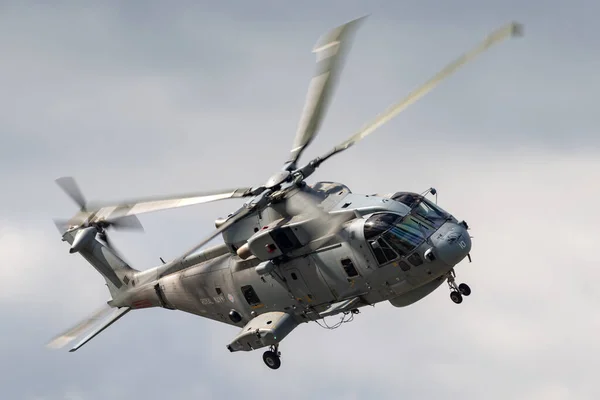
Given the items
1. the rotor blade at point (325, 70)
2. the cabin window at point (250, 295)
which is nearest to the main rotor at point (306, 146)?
the rotor blade at point (325, 70)

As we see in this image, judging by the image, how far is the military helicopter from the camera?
1508 inches

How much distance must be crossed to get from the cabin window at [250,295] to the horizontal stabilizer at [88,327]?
7540mm

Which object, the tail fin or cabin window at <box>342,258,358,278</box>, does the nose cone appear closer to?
cabin window at <box>342,258,358,278</box>

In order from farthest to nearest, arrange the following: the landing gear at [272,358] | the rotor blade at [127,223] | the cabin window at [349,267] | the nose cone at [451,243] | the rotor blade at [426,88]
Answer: the rotor blade at [127,223] → the landing gear at [272,358] → the cabin window at [349,267] → the nose cone at [451,243] → the rotor blade at [426,88]

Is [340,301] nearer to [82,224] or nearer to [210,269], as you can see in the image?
[210,269]

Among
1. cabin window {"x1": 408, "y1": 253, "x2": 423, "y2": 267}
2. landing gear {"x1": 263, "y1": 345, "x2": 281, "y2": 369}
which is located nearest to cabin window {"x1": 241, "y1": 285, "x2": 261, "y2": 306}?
landing gear {"x1": 263, "y1": 345, "x2": 281, "y2": 369}

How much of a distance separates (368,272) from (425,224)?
2.75 meters

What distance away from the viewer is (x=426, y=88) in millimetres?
36500

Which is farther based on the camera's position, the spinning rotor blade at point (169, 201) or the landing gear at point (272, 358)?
the landing gear at point (272, 358)

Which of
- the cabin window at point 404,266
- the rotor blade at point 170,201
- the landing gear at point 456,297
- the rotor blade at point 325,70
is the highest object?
the rotor blade at point 325,70

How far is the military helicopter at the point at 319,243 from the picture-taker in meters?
38.3

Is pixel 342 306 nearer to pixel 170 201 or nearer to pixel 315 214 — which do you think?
pixel 315 214

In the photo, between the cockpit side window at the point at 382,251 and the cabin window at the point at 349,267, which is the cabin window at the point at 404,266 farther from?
the cabin window at the point at 349,267

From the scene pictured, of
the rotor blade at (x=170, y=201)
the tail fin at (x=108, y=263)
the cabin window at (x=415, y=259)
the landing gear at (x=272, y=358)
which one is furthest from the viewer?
the tail fin at (x=108, y=263)
